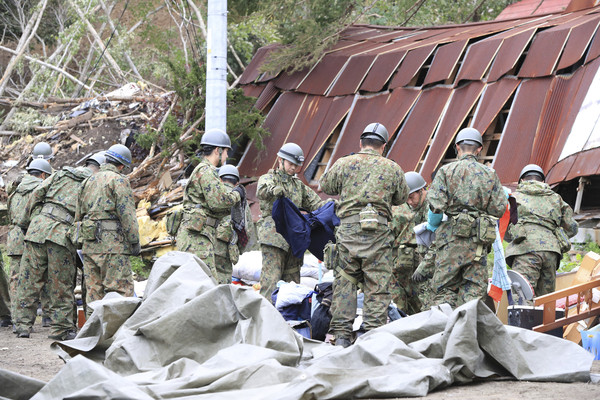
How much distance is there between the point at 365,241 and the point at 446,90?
734 cm

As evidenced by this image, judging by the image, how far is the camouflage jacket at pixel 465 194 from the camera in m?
8.03

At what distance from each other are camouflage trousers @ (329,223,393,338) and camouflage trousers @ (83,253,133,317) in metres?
2.50

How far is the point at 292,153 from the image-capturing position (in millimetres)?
9461

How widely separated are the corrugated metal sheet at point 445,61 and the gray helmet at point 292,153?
5929 mm

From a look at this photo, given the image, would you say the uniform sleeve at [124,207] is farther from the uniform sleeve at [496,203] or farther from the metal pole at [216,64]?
the uniform sleeve at [496,203]

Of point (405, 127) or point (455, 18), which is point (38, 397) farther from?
point (455, 18)

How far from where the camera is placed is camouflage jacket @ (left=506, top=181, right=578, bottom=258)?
9.45 meters

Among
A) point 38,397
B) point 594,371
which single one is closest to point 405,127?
point 594,371

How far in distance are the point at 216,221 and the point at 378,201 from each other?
207 centimetres

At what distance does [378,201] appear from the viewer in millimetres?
8055

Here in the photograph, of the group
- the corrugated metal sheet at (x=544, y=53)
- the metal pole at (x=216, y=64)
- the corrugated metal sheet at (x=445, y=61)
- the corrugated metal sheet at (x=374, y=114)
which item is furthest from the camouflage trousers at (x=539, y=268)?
the corrugated metal sheet at (x=445, y=61)

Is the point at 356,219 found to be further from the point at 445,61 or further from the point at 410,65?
the point at 410,65

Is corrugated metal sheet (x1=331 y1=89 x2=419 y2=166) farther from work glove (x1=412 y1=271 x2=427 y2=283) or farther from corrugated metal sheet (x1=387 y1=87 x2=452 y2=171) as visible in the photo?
work glove (x1=412 y1=271 x2=427 y2=283)

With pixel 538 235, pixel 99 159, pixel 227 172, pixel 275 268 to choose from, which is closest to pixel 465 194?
pixel 538 235
